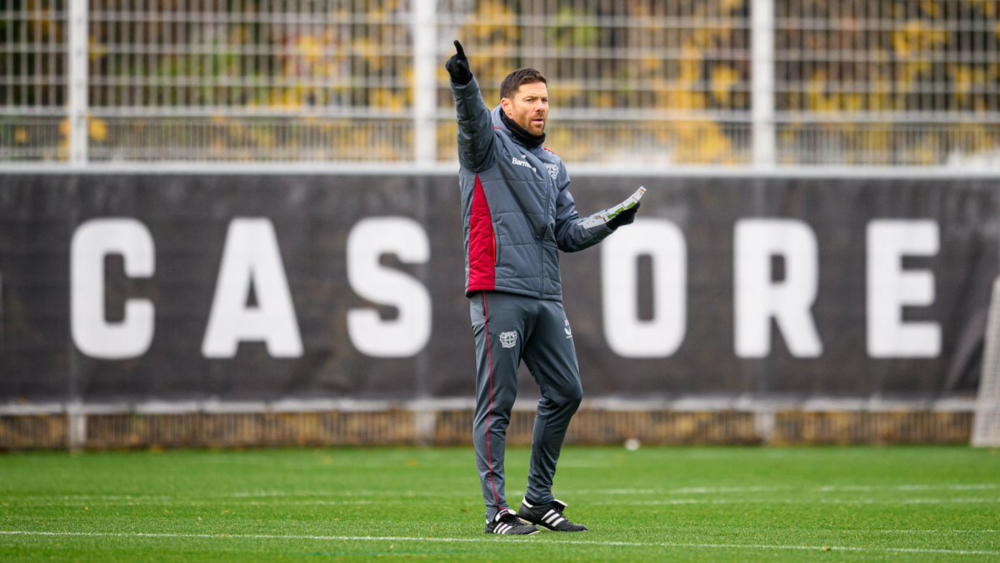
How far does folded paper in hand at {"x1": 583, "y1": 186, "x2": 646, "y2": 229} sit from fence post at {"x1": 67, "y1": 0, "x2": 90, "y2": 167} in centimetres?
841

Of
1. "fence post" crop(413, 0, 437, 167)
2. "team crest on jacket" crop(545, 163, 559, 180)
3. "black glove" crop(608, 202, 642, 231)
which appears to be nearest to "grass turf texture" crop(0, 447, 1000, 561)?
"black glove" crop(608, 202, 642, 231)

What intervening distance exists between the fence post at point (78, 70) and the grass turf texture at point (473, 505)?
320 centimetres

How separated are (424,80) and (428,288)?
2.12 m

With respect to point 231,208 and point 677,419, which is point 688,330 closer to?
point 677,419

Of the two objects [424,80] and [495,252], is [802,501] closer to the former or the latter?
[495,252]

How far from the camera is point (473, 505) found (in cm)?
838

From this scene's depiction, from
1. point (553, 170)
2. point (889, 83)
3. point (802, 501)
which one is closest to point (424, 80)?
point (889, 83)

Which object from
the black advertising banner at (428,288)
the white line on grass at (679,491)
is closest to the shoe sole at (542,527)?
→ the white line on grass at (679,491)

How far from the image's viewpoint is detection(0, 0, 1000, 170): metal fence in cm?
1401

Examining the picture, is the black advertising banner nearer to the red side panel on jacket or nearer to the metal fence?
the metal fence

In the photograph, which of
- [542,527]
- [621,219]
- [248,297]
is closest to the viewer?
[621,219]

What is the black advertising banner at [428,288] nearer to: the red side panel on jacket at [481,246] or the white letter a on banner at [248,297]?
the white letter a on banner at [248,297]

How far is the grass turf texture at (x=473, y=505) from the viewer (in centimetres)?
609

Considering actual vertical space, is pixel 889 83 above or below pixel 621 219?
above
